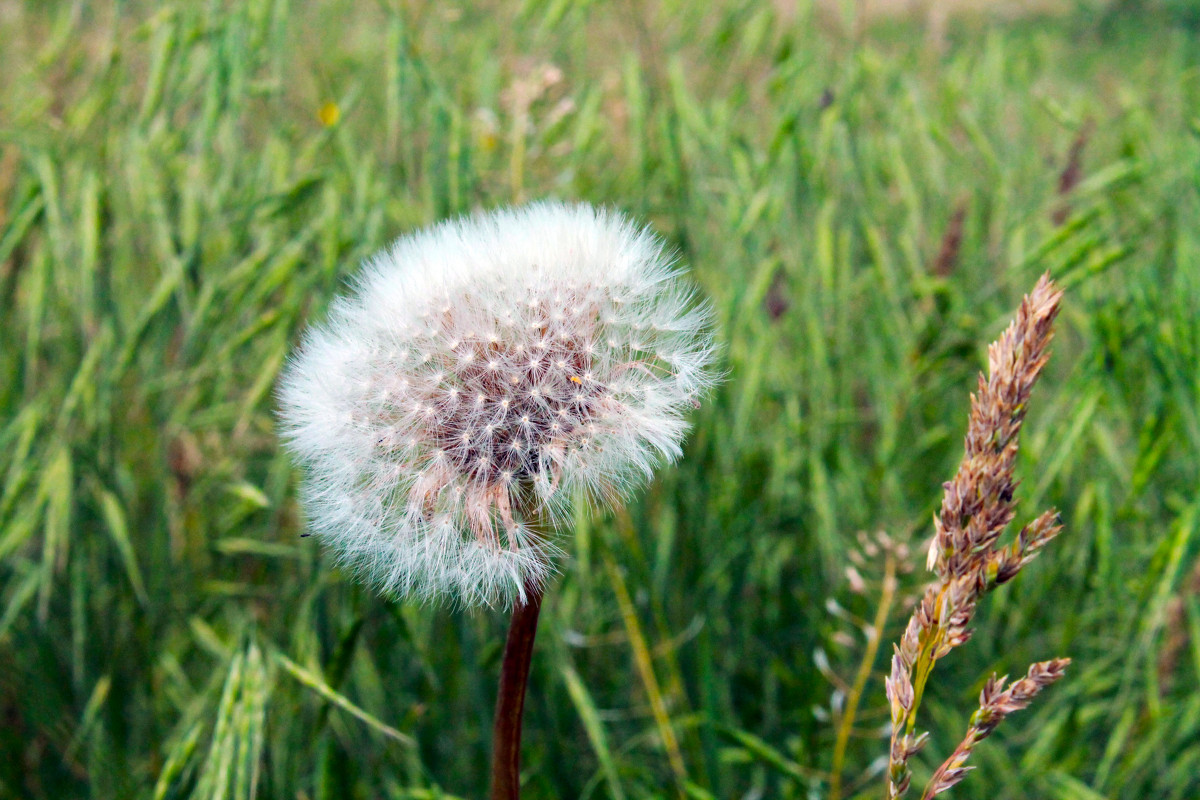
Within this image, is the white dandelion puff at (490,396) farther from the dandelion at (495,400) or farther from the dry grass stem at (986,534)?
the dry grass stem at (986,534)

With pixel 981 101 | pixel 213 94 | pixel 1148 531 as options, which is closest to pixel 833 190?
pixel 981 101

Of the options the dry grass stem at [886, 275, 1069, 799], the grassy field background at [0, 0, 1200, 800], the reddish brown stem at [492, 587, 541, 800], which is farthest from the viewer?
the grassy field background at [0, 0, 1200, 800]

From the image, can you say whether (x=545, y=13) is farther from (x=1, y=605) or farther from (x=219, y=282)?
(x=1, y=605)

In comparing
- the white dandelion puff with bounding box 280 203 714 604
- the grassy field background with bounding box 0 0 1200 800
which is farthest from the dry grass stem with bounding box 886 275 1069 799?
the grassy field background with bounding box 0 0 1200 800

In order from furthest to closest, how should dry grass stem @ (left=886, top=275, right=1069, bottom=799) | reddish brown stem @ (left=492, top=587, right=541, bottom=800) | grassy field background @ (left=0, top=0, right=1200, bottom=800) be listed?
1. grassy field background @ (left=0, top=0, right=1200, bottom=800)
2. reddish brown stem @ (left=492, top=587, right=541, bottom=800)
3. dry grass stem @ (left=886, top=275, right=1069, bottom=799)

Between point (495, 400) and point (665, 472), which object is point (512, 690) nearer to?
point (495, 400)

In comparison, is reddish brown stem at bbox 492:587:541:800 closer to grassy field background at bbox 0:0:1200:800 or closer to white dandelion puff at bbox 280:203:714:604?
white dandelion puff at bbox 280:203:714:604

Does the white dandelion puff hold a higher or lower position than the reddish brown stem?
higher

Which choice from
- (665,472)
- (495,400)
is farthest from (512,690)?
(665,472)
